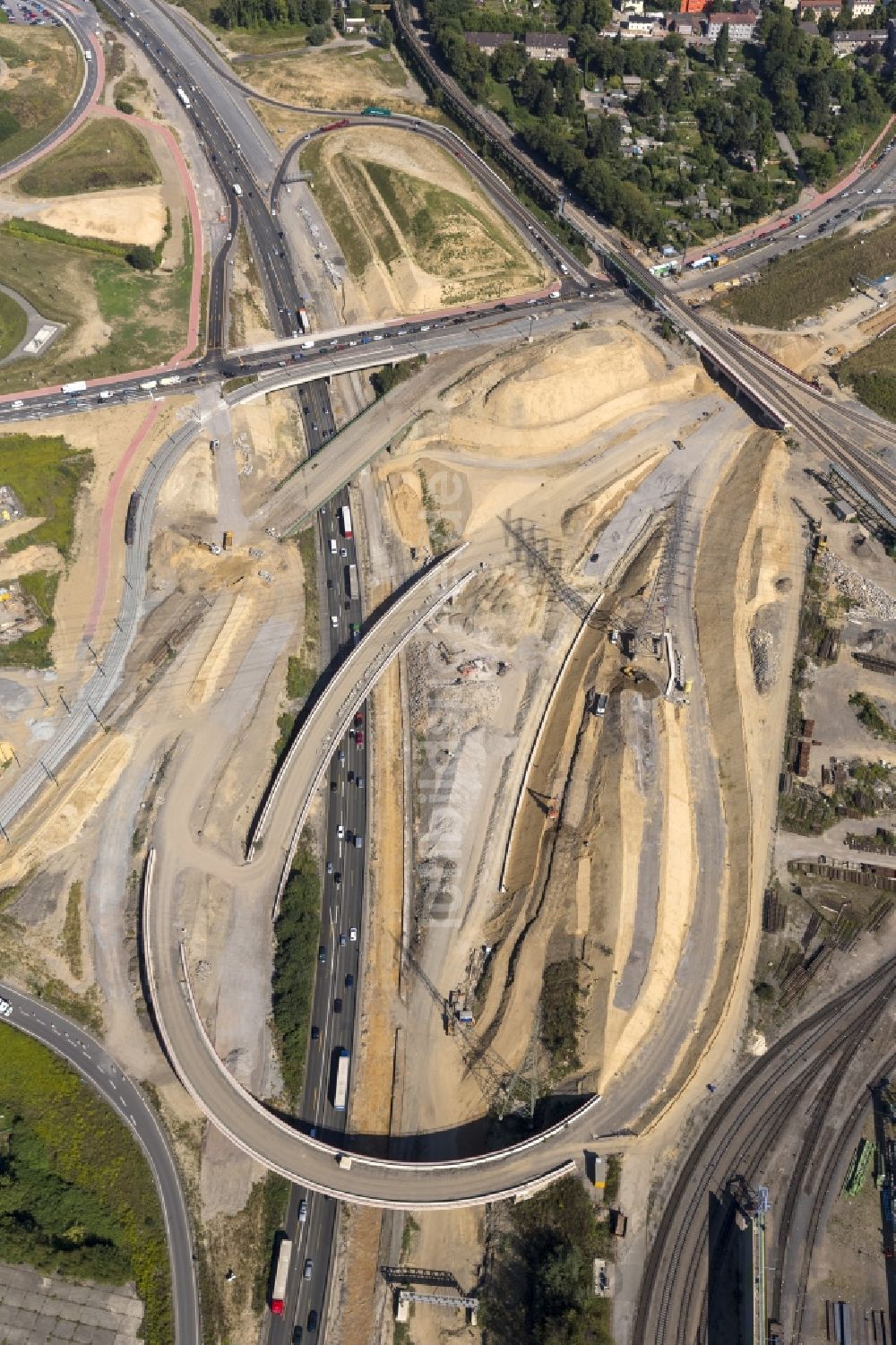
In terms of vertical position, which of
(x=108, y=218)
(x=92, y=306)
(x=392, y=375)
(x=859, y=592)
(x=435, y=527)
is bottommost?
(x=859, y=592)

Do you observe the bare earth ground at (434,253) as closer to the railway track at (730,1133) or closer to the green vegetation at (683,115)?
the green vegetation at (683,115)

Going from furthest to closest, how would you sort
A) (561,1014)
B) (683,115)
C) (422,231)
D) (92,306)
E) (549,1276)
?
(683,115), (422,231), (92,306), (561,1014), (549,1276)

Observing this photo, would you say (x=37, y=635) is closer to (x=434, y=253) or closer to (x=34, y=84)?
(x=434, y=253)

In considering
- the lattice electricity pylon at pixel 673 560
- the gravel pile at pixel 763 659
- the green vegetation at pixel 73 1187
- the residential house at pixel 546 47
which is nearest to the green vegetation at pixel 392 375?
the lattice electricity pylon at pixel 673 560

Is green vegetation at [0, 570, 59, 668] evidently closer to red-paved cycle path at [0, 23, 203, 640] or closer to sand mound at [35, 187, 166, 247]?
red-paved cycle path at [0, 23, 203, 640]

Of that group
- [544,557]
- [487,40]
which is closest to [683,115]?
[487,40]

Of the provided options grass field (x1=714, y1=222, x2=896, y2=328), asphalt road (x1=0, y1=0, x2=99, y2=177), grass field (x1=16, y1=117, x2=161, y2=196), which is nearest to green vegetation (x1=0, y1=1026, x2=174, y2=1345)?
grass field (x1=16, y1=117, x2=161, y2=196)
